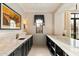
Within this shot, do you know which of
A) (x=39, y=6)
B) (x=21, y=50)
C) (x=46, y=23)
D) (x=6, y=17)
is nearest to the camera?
(x=21, y=50)

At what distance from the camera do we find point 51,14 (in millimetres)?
9875

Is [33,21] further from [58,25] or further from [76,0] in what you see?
[76,0]

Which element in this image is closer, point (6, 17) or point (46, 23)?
point (6, 17)

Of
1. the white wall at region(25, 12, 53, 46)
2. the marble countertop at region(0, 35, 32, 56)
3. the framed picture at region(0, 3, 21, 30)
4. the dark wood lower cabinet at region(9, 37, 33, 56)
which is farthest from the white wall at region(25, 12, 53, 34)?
the marble countertop at region(0, 35, 32, 56)

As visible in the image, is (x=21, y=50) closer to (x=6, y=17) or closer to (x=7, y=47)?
(x=7, y=47)

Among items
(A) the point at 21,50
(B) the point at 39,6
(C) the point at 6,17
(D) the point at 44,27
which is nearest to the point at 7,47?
(A) the point at 21,50

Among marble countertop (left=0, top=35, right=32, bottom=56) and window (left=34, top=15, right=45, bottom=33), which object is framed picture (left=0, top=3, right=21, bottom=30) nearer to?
marble countertop (left=0, top=35, right=32, bottom=56)

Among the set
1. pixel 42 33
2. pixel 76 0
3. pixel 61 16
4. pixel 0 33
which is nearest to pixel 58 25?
pixel 61 16

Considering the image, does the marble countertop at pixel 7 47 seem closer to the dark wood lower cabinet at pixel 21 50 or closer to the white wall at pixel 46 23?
the dark wood lower cabinet at pixel 21 50

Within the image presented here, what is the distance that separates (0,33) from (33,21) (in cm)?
587

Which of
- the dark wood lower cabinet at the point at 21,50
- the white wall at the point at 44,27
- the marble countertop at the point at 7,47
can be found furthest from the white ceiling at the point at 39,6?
Answer: the marble countertop at the point at 7,47

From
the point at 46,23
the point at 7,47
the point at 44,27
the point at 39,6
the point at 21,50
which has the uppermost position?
the point at 39,6

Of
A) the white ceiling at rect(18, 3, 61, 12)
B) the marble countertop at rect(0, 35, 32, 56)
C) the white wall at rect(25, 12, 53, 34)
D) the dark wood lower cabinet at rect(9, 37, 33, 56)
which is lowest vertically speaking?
the dark wood lower cabinet at rect(9, 37, 33, 56)

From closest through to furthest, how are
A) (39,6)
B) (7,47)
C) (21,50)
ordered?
(7,47)
(21,50)
(39,6)
